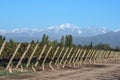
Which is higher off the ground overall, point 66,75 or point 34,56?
point 34,56

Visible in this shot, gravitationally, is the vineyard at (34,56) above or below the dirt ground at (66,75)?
above

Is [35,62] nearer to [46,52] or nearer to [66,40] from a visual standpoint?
[46,52]

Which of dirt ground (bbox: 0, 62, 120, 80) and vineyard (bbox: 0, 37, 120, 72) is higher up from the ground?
vineyard (bbox: 0, 37, 120, 72)

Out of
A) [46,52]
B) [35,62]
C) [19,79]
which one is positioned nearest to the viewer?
[19,79]

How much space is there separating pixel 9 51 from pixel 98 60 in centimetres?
3763

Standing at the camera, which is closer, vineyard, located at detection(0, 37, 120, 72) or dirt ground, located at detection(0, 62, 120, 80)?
dirt ground, located at detection(0, 62, 120, 80)

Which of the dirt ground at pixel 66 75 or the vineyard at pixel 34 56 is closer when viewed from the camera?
the dirt ground at pixel 66 75

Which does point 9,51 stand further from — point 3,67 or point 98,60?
point 98,60

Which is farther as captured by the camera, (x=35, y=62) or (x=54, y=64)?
(x=54, y=64)

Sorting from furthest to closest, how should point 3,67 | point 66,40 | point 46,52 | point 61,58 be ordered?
point 66,40, point 61,58, point 46,52, point 3,67

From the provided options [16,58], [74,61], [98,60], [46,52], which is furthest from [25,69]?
[98,60]

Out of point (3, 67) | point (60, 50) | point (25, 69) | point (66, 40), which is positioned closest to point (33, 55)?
point (25, 69)

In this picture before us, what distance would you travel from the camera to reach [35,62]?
1533 inches

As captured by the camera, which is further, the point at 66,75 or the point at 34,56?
the point at 34,56
